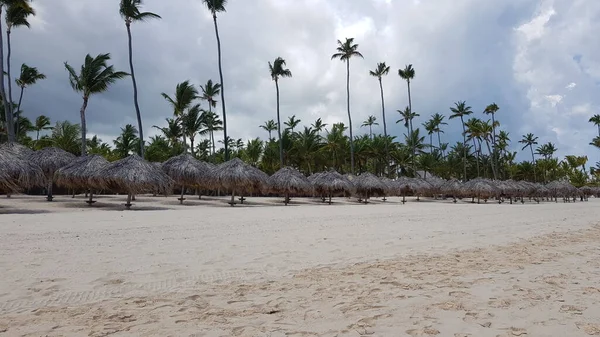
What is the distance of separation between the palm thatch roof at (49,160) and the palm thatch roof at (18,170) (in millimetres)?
2668

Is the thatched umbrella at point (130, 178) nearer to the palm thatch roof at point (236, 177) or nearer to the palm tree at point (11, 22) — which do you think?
the palm thatch roof at point (236, 177)

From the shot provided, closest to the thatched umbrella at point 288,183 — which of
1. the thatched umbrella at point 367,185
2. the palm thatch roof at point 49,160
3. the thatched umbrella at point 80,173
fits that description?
the thatched umbrella at point 367,185

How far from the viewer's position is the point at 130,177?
58.0 ft

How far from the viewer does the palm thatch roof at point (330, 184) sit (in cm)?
2809

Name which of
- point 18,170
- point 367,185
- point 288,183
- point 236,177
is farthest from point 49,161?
point 367,185

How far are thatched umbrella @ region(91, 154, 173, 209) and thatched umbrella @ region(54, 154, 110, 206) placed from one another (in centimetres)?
35

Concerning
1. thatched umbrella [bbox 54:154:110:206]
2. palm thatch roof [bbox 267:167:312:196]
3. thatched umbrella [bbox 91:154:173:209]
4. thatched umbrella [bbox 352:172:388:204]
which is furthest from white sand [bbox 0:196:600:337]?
thatched umbrella [bbox 352:172:388:204]

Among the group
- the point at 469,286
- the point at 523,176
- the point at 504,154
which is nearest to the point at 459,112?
the point at 504,154

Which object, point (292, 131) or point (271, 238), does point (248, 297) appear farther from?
point (292, 131)

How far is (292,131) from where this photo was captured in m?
47.5

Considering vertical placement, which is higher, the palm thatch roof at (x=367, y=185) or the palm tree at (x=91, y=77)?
the palm tree at (x=91, y=77)

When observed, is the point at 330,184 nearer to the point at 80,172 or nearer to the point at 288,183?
the point at 288,183

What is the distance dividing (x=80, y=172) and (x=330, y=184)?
53.7 feet

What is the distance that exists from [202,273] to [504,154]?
6948 centimetres
